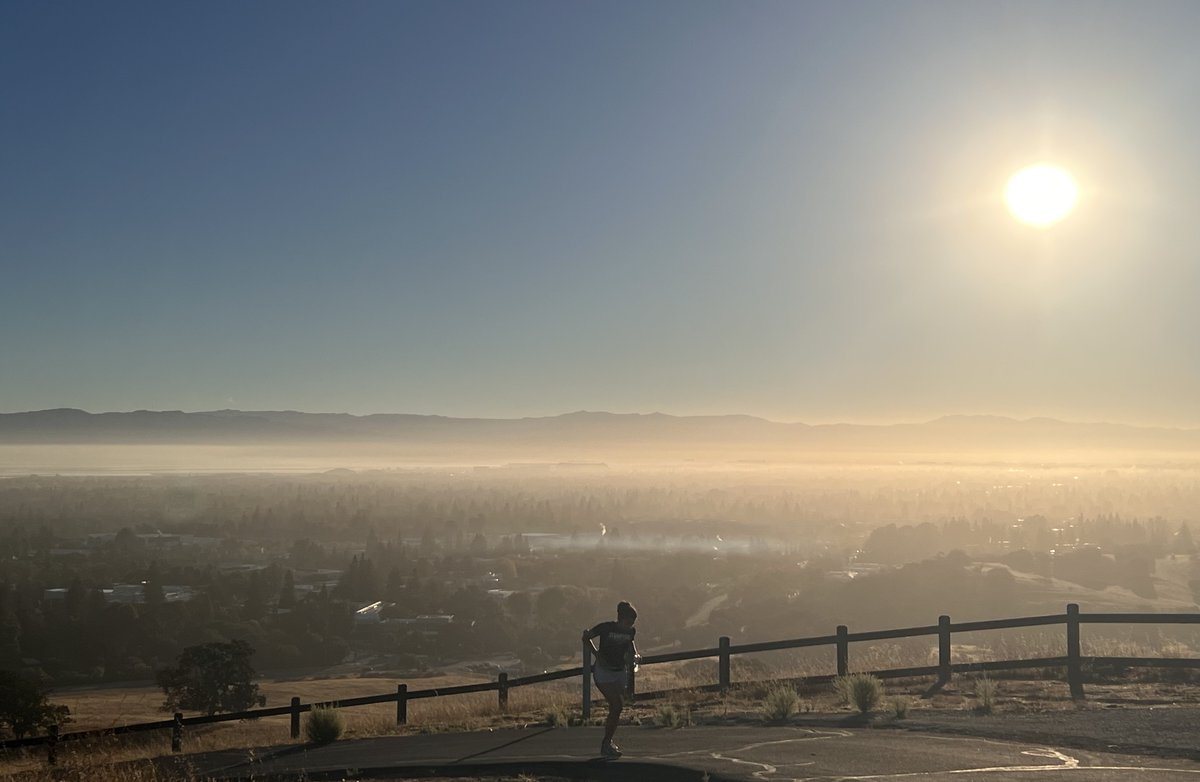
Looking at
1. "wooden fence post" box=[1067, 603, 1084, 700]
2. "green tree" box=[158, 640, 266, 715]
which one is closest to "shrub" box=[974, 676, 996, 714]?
"wooden fence post" box=[1067, 603, 1084, 700]

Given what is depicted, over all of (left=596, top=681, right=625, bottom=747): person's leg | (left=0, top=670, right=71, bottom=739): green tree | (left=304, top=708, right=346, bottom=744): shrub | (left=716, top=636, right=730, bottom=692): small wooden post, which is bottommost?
(left=0, top=670, right=71, bottom=739): green tree

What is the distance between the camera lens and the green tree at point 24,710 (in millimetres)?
35406

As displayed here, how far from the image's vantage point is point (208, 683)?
4756cm

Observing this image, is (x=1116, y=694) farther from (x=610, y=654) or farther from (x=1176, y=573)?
(x=1176, y=573)

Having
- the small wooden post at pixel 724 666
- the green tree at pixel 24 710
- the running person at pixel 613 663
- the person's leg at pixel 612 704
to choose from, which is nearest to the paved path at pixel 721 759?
the person's leg at pixel 612 704

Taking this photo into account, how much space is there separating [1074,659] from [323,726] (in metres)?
12.6

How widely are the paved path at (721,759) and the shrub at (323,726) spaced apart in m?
0.70

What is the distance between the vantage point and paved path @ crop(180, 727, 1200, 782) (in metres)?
10.2

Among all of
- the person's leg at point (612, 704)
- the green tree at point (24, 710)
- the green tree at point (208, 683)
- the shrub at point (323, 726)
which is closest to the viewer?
the person's leg at point (612, 704)

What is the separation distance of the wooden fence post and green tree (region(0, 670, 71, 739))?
34256 millimetres

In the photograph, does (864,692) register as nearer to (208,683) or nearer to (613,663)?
(613,663)

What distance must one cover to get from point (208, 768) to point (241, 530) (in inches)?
7121

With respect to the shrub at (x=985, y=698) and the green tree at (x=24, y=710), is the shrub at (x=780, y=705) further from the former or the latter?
the green tree at (x=24, y=710)

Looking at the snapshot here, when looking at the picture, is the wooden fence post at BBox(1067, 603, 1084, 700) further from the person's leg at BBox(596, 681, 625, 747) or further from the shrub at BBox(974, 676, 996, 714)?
the person's leg at BBox(596, 681, 625, 747)
